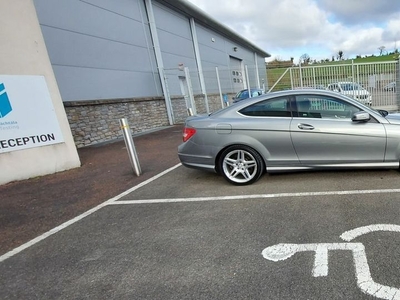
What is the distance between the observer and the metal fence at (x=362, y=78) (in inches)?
471

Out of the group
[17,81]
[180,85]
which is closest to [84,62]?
Answer: [17,81]

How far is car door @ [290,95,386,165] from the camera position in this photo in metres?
3.97

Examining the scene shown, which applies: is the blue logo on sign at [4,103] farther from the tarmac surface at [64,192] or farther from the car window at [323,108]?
the car window at [323,108]

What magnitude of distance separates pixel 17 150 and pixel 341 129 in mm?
6400

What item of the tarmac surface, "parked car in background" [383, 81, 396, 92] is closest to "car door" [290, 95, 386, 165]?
the tarmac surface

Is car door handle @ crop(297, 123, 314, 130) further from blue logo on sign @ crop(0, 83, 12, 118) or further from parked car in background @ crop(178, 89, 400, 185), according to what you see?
blue logo on sign @ crop(0, 83, 12, 118)

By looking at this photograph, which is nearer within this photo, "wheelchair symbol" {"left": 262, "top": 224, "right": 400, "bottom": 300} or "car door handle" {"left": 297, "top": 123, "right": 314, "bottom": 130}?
"wheelchair symbol" {"left": 262, "top": 224, "right": 400, "bottom": 300}

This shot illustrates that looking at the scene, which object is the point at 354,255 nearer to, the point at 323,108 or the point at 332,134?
the point at 332,134

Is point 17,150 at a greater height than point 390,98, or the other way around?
point 17,150

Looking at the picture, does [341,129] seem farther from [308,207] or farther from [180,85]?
[180,85]

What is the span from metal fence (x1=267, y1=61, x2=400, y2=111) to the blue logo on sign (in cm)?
1152

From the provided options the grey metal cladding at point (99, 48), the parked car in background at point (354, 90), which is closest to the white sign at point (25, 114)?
the grey metal cladding at point (99, 48)

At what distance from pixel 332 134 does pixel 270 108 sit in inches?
40.4

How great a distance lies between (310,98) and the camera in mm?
4289
